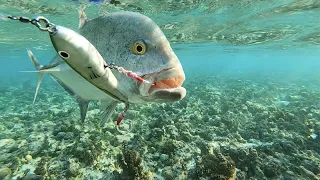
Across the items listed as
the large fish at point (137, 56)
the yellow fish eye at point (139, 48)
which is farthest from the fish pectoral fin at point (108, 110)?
the yellow fish eye at point (139, 48)

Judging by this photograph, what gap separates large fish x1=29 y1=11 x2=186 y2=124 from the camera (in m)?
2.11

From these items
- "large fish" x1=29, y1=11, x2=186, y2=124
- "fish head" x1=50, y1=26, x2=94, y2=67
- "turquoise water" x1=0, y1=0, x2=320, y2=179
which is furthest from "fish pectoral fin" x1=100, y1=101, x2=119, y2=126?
"fish head" x1=50, y1=26, x2=94, y2=67

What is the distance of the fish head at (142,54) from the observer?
83.0 inches

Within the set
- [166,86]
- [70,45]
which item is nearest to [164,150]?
[166,86]

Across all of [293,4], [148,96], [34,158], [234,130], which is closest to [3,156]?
[34,158]

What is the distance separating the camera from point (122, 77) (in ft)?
7.66

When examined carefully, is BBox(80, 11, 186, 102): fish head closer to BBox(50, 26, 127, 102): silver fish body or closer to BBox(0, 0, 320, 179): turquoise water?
BBox(50, 26, 127, 102): silver fish body

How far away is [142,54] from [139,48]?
9 cm

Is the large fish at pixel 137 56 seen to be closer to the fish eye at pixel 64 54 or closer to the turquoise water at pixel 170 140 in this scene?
the turquoise water at pixel 170 140

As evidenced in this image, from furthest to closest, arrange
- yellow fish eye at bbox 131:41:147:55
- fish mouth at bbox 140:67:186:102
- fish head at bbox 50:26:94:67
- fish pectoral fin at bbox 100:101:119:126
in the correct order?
fish pectoral fin at bbox 100:101:119:126
yellow fish eye at bbox 131:41:147:55
fish mouth at bbox 140:67:186:102
fish head at bbox 50:26:94:67

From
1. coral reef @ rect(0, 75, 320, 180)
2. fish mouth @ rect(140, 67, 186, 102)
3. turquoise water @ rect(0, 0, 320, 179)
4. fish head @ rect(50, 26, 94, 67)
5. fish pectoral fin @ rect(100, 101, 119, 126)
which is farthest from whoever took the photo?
turquoise water @ rect(0, 0, 320, 179)

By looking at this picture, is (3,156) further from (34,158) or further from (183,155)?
(183,155)

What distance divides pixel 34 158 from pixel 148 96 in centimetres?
518

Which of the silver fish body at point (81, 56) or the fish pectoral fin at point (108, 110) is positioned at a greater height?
the silver fish body at point (81, 56)
